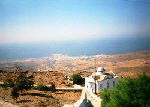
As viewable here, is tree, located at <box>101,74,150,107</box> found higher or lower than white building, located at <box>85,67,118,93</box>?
higher

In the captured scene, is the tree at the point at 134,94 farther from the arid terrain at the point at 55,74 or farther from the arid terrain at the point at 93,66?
the arid terrain at the point at 93,66

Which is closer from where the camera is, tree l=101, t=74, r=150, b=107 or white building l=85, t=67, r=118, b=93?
tree l=101, t=74, r=150, b=107

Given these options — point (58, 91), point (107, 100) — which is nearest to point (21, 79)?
point (58, 91)

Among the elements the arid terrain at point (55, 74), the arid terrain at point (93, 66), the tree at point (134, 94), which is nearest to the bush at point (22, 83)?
the arid terrain at point (55, 74)

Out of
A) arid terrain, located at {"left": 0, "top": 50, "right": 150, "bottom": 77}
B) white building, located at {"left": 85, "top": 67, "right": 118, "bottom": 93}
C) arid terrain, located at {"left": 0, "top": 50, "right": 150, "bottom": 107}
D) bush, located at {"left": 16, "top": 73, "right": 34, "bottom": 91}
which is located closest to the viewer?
arid terrain, located at {"left": 0, "top": 50, "right": 150, "bottom": 107}

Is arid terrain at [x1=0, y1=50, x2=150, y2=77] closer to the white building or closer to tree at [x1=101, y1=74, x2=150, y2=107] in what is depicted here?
the white building

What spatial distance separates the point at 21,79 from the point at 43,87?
400cm

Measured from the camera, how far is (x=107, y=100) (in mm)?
17891

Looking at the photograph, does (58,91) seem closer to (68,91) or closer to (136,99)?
(68,91)

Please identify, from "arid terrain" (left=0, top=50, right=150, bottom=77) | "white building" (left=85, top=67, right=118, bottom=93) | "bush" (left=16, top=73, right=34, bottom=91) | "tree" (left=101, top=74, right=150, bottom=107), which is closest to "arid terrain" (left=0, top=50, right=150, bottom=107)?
"arid terrain" (left=0, top=50, right=150, bottom=77)

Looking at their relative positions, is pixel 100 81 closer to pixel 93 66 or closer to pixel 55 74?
pixel 55 74

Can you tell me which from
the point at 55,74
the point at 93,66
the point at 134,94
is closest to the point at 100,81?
the point at 134,94

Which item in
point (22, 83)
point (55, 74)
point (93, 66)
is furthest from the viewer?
point (93, 66)

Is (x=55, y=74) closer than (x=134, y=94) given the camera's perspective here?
No
